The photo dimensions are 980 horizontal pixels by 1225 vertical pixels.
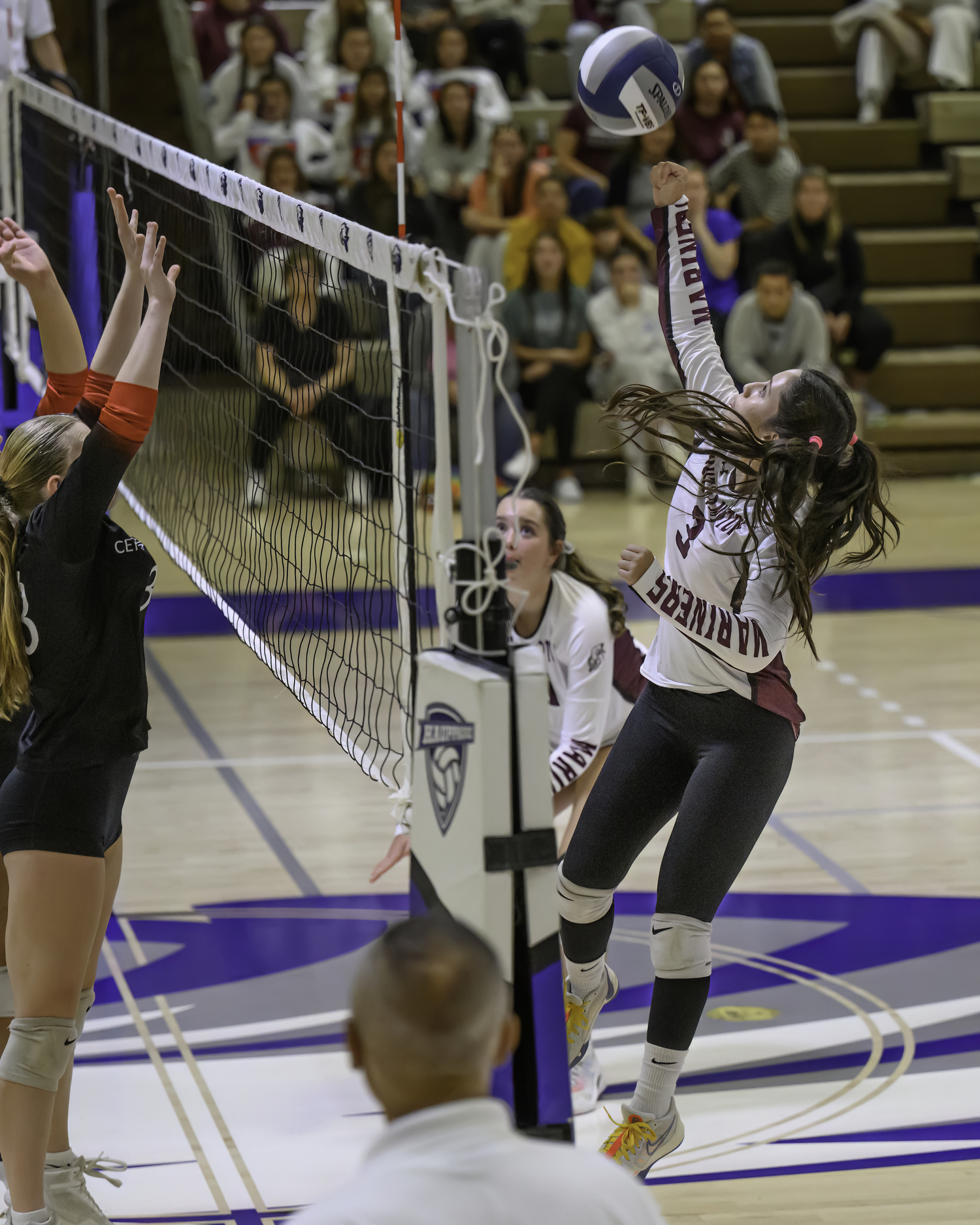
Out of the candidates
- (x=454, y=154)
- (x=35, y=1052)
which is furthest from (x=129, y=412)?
(x=454, y=154)

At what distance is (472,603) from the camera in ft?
8.18

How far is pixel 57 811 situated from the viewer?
299 cm

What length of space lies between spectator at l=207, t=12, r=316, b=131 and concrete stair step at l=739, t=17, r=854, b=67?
426 centimetres

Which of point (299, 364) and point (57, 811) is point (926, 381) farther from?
point (57, 811)

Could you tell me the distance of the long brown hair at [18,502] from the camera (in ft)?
9.59

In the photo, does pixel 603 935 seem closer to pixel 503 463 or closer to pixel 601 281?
pixel 503 463

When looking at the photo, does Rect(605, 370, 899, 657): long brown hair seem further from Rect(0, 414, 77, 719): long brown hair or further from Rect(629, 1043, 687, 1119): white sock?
Rect(0, 414, 77, 719): long brown hair

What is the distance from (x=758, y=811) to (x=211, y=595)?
4.84 ft

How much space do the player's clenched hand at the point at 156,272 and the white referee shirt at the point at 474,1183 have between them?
1856mm

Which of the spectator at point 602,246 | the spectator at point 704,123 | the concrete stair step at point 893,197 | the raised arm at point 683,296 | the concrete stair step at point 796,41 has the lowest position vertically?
the raised arm at point 683,296

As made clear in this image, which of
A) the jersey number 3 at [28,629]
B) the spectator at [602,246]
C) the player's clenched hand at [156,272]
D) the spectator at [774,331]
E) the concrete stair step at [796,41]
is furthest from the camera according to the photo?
the concrete stair step at [796,41]

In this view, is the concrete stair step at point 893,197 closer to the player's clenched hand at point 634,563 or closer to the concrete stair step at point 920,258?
the concrete stair step at point 920,258

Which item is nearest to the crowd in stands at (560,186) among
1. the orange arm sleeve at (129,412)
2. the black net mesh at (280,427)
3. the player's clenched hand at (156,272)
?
the black net mesh at (280,427)

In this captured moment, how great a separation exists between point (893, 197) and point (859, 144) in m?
0.59
